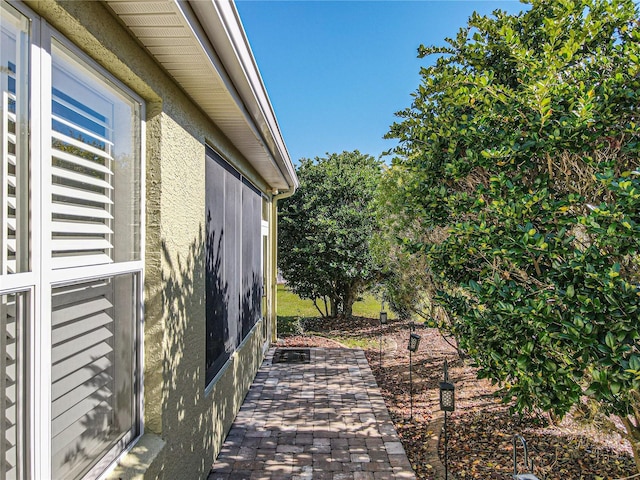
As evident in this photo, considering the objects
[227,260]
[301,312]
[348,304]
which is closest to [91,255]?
[227,260]

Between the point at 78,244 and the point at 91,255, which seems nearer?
the point at 78,244

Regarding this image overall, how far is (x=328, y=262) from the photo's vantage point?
42.4 ft

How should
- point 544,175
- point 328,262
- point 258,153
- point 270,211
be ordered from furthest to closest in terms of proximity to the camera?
point 328,262
point 270,211
point 258,153
point 544,175

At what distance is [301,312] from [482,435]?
1275 centimetres

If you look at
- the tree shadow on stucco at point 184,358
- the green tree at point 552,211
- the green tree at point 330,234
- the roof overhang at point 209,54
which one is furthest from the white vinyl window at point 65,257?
the green tree at point 330,234

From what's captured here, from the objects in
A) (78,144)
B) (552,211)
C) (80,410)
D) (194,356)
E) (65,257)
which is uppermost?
(78,144)

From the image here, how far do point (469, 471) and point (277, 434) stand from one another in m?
2.32

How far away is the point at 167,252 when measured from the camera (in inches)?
116

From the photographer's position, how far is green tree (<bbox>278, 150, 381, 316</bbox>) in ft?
42.3

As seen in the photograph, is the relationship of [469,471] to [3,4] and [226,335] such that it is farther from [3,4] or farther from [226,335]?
[3,4]

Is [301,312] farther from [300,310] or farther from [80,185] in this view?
[80,185]

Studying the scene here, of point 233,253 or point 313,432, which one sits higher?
point 233,253

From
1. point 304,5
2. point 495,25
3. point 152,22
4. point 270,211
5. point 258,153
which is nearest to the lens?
point 152,22

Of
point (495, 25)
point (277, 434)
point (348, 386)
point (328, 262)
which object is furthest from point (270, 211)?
point (495, 25)
